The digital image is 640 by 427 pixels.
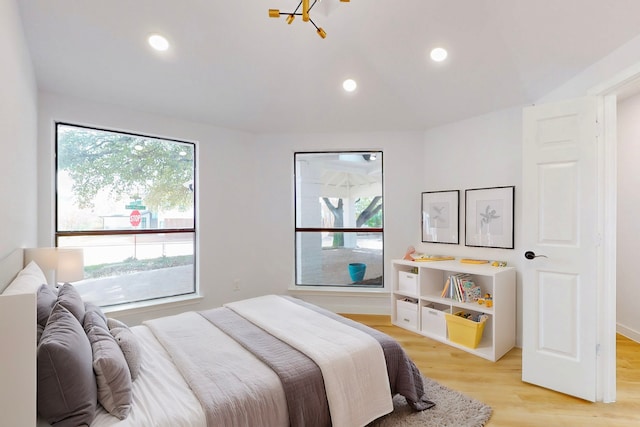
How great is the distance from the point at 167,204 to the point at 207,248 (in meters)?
0.66

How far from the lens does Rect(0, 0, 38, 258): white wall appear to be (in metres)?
1.56

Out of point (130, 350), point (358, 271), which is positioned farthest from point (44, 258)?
point (358, 271)

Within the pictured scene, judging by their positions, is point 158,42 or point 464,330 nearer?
point 158,42

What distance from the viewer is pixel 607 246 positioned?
217 cm

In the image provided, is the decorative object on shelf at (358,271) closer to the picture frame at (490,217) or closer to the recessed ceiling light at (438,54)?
the picture frame at (490,217)

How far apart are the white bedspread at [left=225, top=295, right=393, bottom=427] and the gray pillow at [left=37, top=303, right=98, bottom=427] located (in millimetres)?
984

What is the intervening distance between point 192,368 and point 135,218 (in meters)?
2.22

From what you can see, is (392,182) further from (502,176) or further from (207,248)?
(207,248)

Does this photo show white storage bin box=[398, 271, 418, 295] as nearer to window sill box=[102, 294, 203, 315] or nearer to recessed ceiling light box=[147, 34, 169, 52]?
window sill box=[102, 294, 203, 315]

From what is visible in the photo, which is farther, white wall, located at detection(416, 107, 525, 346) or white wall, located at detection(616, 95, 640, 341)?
white wall, located at detection(616, 95, 640, 341)

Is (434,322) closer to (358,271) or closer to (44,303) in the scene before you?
(358,271)

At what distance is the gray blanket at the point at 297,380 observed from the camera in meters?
1.55

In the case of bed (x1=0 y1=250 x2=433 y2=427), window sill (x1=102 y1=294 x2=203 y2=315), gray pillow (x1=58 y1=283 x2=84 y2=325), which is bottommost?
window sill (x1=102 y1=294 x2=203 y2=315)

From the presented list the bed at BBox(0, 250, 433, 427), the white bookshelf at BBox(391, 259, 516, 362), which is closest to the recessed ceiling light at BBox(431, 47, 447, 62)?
the white bookshelf at BBox(391, 259, 516, 362)
